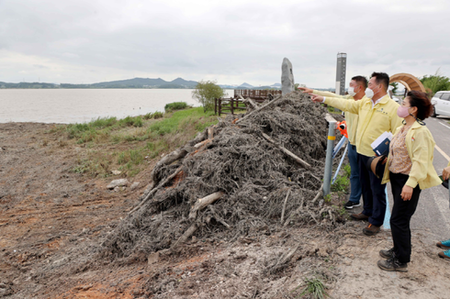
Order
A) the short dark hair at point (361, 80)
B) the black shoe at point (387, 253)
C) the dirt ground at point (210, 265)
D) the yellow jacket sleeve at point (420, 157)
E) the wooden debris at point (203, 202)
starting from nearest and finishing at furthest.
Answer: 1. the yellow jacket sleeve at point (420, 157)
2. the dirt ground at point (210, 265)
3. the black shoe at point (387, 253)
4. the short dark hair at point (361, 80)
5. the wooden debris at point (203, 202)

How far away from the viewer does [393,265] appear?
3.03 meters

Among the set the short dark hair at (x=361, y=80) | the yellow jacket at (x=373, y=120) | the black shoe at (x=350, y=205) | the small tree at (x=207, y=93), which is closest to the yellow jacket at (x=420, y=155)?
the yellow jacket at (x=373, y=120)

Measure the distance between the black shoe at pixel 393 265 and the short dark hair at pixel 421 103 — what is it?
1.62 metres

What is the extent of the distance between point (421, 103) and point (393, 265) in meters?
1.80

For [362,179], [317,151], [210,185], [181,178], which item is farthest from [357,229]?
[181,178]

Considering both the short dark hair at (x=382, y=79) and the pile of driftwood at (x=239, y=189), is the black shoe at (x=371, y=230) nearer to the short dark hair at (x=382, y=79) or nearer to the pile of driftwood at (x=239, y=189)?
the pile of driftwood at (x=239, y=189)

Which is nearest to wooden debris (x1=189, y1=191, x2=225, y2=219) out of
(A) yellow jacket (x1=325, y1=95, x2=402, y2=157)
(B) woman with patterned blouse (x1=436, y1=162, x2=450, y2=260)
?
(A) yellow jacket (x1=325, y1=95, x2=402, y2=157)

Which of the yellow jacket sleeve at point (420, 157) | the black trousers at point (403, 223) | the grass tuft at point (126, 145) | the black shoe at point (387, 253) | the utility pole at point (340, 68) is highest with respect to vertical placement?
the utility pole at point (340, 68)

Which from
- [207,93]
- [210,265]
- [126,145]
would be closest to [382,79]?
[210,265]

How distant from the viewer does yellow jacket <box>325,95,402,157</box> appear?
3.74m

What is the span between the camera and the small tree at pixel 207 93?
23411 mm

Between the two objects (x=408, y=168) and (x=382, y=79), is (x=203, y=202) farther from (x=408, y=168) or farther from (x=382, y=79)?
(x=382, y=79)

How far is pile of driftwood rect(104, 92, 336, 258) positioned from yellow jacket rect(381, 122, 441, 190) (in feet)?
5.13

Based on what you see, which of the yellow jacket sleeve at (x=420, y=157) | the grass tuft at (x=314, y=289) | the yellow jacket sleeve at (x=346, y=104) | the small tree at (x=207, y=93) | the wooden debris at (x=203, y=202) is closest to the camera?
the grass tuft at (x=314, y=289)
